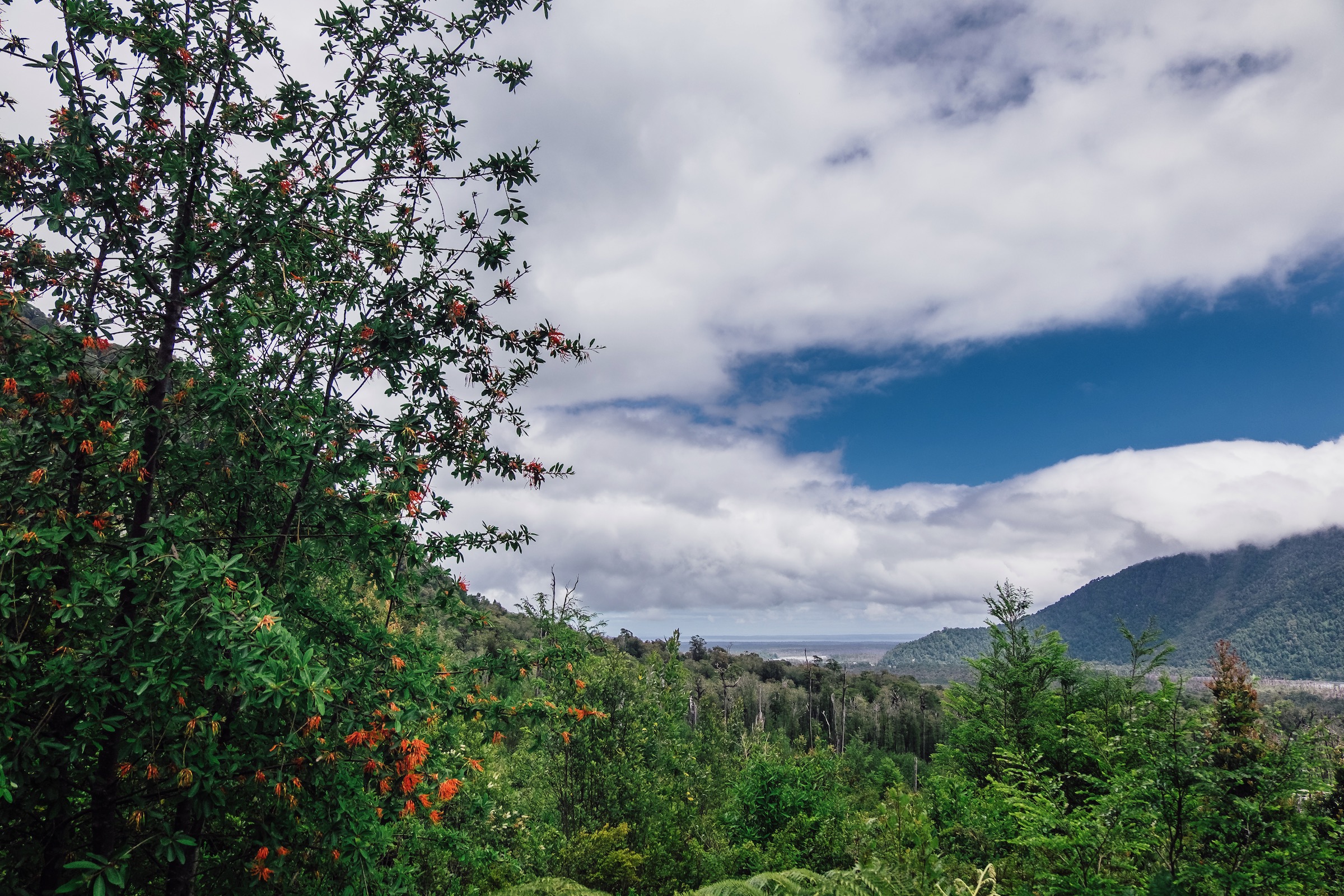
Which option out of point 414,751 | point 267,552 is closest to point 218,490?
point 267,552

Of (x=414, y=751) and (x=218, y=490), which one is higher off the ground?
(x=218, y=490)

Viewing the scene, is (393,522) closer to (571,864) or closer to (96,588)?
(96,588)

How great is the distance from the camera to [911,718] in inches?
2891

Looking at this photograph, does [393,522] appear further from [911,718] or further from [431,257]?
[911,718]

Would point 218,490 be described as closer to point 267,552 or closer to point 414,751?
point 267,552

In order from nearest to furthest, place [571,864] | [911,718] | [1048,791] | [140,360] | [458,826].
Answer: [140,360], [1048,791], [458,826], [571,864], [911,718]

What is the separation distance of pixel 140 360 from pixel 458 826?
8592 mm

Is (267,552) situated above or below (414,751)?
above

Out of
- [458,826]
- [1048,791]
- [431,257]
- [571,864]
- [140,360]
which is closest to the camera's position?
[140,360]

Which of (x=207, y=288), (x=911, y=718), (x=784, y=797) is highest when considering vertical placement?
(x=207, y=288)

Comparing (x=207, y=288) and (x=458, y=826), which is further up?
(x=207, y=288)

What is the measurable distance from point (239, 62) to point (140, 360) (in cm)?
249

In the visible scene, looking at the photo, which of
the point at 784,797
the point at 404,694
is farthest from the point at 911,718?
the point at 404,694

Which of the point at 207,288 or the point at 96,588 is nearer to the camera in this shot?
the point at 96,588
